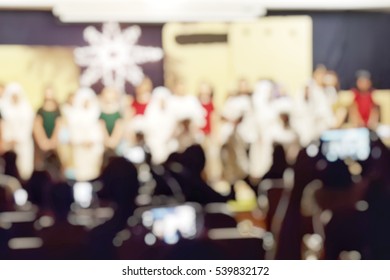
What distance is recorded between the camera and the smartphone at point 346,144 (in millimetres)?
1470

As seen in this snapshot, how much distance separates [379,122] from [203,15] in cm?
43

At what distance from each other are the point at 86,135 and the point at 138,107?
0.40ft

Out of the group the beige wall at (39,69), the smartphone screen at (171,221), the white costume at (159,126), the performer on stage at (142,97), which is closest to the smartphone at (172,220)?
the smartphone screen at (171,221)

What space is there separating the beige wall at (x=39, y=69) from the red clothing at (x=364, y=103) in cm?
58

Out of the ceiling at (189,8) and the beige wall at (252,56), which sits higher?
the ceiling at (189,8)

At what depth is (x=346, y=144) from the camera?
148 centimetres

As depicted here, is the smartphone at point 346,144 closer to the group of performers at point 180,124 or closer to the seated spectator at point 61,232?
the group of performers at point 180,124

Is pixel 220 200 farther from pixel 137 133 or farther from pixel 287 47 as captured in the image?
pixel 287 47

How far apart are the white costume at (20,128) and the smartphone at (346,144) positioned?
605 mm

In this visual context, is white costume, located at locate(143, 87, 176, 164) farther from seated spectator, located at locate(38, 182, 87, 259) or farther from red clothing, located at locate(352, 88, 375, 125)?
red clothing, located at locate(352, 88, 375, 125)

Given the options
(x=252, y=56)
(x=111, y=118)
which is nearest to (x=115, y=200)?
(x=111, y=118)
